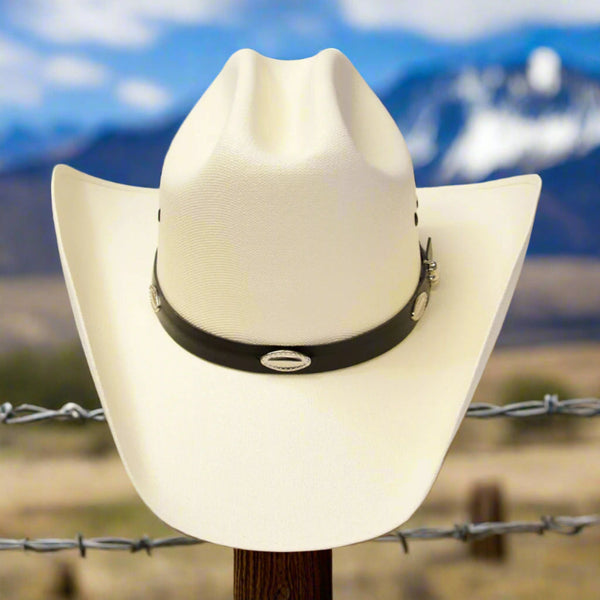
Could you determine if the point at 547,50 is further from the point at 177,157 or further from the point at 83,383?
the point at 177,157

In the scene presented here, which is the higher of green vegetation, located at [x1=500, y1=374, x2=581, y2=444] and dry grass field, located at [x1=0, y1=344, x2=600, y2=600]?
green vegetation, located at [x1=500, y1=374, x2=581, y2=444]

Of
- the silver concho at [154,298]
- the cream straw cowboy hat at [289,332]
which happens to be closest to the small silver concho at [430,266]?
the cream straw cowboy hat at [289,332]

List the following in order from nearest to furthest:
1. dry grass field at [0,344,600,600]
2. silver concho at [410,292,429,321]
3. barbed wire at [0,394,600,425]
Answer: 1. silver concho at [410,292,429,321]
2. barbed wire at [0,394,600,425]
3. dry grass field at [0,344,600,600]

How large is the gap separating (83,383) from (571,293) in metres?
5.02

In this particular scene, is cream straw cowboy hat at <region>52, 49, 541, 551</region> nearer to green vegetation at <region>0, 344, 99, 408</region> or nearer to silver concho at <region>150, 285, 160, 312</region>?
silver concho at <region>150, 285, 160, 312</region>

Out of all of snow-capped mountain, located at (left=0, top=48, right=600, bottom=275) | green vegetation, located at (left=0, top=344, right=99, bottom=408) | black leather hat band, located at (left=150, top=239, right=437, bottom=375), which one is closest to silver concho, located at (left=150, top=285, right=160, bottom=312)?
black leather hat band, located at (left=150, top=239, right=437, bottom=375)

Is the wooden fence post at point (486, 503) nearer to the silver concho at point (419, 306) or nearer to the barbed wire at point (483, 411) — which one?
the barbed wire at point (483, 411)

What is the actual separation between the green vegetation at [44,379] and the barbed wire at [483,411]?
17.8ft

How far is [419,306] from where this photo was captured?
105cm

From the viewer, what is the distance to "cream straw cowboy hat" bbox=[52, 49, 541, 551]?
89cm

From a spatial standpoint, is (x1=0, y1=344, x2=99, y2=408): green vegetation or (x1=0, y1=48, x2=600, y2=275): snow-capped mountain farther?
(x1=0, y1=48, x2=600, y2=275): snow-capped mountain

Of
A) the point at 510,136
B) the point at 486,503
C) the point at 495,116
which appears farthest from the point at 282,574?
the point at 495,116

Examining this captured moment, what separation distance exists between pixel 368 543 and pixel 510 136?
18.1ft

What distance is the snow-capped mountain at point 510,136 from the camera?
28.3ft
